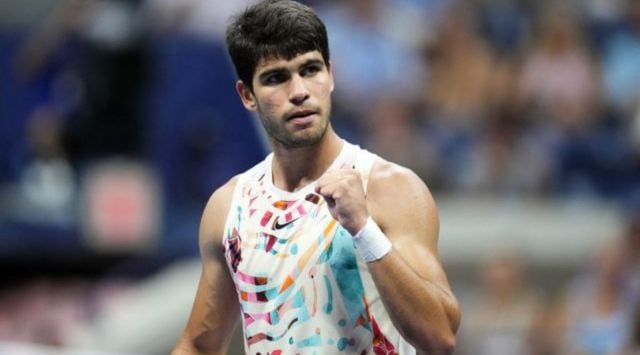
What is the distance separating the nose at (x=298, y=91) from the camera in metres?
4.89

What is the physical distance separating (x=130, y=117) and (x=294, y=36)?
6.43 metres

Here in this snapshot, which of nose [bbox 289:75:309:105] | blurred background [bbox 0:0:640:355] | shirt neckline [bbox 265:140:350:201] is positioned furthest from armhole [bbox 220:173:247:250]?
blurred background [bbox 0:0:640:355]

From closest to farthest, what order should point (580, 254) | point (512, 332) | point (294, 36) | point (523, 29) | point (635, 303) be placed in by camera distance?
point (294, 36)
point (635, 303)
point (512, 332)
point (580, 254)
point (523, 29)

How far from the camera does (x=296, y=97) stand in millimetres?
4906

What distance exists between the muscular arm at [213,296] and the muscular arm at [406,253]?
0.74 meters

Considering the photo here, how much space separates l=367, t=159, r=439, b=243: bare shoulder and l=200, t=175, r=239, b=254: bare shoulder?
687mm

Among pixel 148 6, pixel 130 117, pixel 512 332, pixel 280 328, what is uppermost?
pixel 148 6

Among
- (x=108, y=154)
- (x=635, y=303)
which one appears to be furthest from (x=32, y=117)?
(x=635, y=303)

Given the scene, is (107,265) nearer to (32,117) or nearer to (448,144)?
(32,117)

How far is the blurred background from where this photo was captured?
10.7 meters

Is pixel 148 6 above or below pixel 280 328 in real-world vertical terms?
above

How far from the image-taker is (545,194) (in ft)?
36.5

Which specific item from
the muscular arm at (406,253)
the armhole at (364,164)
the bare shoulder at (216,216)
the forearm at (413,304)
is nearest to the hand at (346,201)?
the muscular arm at (406,253)

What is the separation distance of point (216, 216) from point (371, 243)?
0.97 meters
